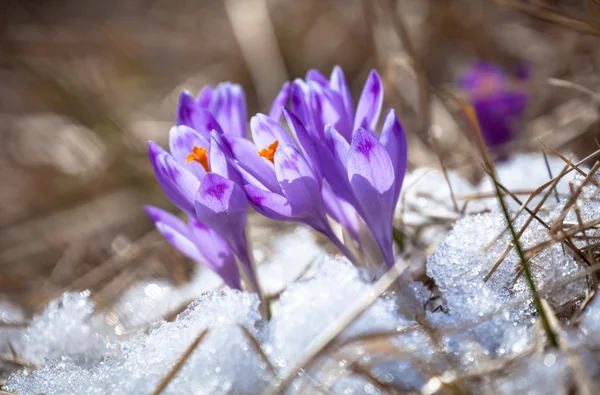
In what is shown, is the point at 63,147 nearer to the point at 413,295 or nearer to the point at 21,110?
the point at 21,110

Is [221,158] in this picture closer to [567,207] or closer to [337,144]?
[337,144]

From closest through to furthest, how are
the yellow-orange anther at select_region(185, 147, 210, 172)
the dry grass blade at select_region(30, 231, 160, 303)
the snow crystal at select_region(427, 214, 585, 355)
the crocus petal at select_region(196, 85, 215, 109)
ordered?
the snow crystal at select_region(427, 214, 585, 355) < the yellow-orange anther at select_region(185, 147, 210, 172) < the crocus petal at select_region(196, 85, 215, 109) < the dry grass blade at select_region(30, 231, 160, 303)

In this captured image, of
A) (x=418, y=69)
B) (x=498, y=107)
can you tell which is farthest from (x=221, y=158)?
(x=498, y=107)

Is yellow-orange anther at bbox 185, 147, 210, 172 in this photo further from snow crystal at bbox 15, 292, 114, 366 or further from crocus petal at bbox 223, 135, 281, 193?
snow crystal at bbox 15, 292, 114, 366

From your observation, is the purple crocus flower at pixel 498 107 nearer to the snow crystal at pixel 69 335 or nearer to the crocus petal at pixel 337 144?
the crocus petal at pixel 337 144

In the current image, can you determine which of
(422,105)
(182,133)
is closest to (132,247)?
(182,133)

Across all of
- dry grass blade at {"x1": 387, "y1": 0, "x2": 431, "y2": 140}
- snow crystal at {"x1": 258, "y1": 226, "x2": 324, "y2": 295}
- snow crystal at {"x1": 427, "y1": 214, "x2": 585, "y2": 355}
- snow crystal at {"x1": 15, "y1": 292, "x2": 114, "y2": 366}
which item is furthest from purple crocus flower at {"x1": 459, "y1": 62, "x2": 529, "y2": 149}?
snow crystal at {"x1": 15, "y1": 292, "x2": 114, "y2": 366}
